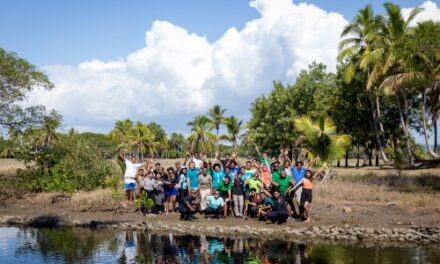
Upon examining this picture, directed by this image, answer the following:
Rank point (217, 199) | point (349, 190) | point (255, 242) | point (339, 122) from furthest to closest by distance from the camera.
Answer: point (339, 122)
point (349, 190)
point (217, 199)
point (255, 242)

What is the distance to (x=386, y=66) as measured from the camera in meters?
36.4

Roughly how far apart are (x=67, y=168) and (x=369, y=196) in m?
14.7

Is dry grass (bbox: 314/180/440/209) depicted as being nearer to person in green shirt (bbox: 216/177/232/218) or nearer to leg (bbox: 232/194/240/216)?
leg (bbox: 232/194/240/216)

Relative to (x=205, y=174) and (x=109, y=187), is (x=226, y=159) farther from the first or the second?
(x=109, y=187)

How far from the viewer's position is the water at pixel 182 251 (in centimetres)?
1322

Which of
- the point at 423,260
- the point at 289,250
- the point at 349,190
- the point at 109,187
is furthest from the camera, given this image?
the point at 109,187

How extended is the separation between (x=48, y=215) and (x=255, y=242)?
9.44m

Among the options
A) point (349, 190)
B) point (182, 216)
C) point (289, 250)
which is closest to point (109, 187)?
point (182, 216)

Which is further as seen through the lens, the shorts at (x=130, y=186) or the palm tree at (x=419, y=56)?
the shorts at (x=130, y=186)

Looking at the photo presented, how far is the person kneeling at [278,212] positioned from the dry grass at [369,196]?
3.93 m

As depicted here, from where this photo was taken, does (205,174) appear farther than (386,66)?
No

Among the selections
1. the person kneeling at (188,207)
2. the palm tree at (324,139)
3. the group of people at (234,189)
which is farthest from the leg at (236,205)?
the palm tree at (324,139)

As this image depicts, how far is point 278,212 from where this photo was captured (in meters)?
17.4

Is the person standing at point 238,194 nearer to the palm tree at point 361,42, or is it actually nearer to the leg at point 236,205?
the leg at point 236,205
